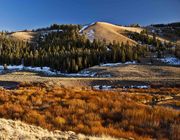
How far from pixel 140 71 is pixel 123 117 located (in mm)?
70870

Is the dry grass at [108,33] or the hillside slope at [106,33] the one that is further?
the hillside slope at [106,33]

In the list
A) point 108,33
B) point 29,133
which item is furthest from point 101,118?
point 108,33

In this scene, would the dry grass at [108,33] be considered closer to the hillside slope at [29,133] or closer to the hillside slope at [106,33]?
the hillside slope at [106,33]

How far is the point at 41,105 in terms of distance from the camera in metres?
21.4

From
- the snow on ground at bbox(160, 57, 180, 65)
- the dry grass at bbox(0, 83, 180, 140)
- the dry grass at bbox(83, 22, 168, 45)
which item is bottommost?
the dry grass at bbox(0, 83, 180, 140)

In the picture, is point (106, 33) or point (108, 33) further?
point (106, 33)

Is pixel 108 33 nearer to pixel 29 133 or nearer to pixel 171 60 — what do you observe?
pixel 171 60

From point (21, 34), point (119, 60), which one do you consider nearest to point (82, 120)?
point (119, 60)

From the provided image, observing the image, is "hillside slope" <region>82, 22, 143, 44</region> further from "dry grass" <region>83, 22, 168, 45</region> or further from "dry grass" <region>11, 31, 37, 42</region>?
"dry grass" <region>11, 31, 37, 42</region>

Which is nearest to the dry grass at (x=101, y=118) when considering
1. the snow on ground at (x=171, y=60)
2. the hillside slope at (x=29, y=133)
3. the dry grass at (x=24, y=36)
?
the hillside slope at (x=29, y=133)

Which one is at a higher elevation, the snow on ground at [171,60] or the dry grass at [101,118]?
the snow on ground at [171,60]

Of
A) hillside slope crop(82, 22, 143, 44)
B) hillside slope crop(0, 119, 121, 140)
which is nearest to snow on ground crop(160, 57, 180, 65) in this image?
hillside slope crop(82, 22, 143, 44)

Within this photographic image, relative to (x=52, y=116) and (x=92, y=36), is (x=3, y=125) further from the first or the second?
(x=92, y=36)

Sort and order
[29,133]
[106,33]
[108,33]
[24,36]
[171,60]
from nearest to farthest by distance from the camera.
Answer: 1. [29,133]
2. [171,60]
3. [108,33]
4. [106,33]
5. [24,36]
